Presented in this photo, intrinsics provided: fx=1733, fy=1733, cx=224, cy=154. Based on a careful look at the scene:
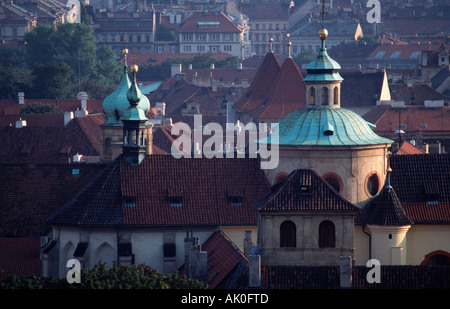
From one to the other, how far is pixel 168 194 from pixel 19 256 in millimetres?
8140

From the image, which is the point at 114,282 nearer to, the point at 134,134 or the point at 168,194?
the point at 168,194

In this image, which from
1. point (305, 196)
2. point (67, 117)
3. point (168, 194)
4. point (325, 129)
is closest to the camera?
point (305, 196)

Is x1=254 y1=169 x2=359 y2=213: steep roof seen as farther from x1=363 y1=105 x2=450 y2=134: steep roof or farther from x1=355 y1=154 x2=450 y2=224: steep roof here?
x1=363 y1=105 x2=450 y2=134: steep roof

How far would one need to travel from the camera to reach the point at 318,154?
233ft

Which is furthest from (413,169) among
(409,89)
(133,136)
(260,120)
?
(409,89)

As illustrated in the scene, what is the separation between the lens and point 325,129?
7169 cm

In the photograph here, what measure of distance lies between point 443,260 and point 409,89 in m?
84.3

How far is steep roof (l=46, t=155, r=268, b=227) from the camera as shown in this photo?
235 ft

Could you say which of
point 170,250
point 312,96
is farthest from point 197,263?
point 312,96

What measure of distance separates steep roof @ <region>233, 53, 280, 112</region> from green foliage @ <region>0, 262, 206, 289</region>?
71028 millimetres
